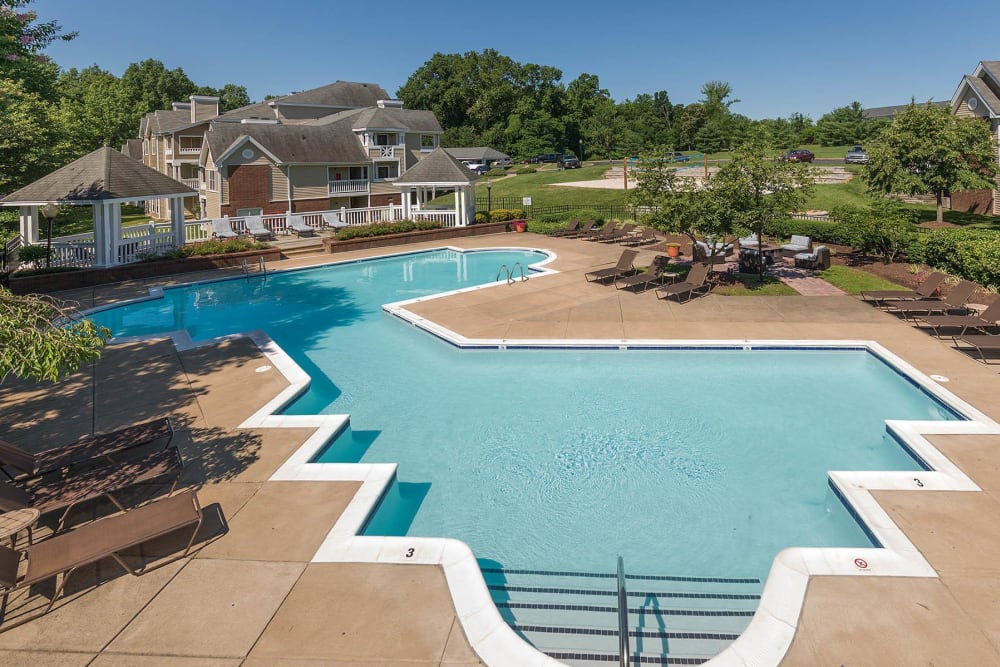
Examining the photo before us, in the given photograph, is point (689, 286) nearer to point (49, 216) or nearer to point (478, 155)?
point (49, 216)

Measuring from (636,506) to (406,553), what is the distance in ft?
11.6

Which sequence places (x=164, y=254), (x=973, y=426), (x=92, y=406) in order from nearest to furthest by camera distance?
(x=973, y=426), (x=92, y=406), (x=164, y=254)

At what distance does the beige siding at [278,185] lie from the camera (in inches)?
1476

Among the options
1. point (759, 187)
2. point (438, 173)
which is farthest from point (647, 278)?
point (438, 173)

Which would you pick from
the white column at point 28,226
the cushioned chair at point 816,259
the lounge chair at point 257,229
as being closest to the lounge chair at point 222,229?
the lounge chair at point 257,229

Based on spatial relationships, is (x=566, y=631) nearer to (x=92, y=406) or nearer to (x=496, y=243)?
(x=92, y=406)

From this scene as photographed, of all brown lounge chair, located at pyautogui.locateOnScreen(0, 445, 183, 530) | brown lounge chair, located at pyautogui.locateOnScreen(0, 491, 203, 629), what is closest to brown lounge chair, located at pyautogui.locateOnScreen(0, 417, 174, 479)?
brown lounge chair, located at pyautogui.locateOnScreen(0, 445, 183, 530)

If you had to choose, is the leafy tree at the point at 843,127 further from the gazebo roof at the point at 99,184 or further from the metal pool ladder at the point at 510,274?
the gazebo roof at the point at 99,184

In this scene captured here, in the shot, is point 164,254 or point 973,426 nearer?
point 973,426

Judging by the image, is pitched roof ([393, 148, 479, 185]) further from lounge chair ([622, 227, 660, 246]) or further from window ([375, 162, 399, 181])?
window ([375, 162, 399, 181])

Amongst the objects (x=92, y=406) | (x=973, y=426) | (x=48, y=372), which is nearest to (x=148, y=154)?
(x=92, y=406)

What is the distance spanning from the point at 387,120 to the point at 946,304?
3785cm

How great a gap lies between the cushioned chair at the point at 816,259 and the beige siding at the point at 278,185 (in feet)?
97.0

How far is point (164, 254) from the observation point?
24312mm
